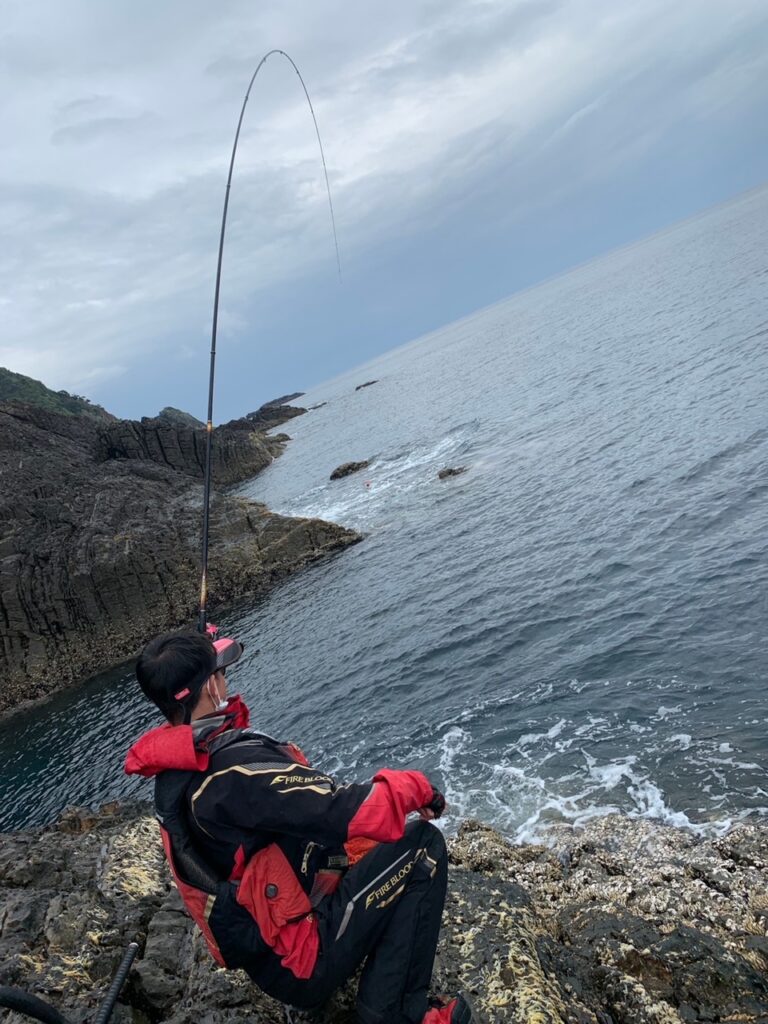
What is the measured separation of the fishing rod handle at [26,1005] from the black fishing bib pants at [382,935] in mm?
1115

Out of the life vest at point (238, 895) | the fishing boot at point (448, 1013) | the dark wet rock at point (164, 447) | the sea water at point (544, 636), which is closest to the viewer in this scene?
the life vest at point (238, 895)

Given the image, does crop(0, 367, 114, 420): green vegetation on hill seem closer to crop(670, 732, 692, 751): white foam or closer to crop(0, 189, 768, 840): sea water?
crop(0, 189, 768, 840): sea water

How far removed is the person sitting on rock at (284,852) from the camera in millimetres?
3682

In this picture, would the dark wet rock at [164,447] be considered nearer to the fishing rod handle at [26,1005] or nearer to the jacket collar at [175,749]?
the jacket collar at [175,749]

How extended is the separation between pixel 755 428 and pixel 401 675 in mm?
17722

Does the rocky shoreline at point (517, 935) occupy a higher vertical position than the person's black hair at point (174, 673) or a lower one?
lower

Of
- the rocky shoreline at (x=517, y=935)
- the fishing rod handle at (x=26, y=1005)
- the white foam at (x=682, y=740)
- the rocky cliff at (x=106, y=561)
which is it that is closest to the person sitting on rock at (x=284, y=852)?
the fishing rod handle at (x=26, y=1005)

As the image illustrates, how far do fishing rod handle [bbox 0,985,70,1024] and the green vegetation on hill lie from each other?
328 feet

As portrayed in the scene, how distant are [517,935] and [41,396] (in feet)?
379

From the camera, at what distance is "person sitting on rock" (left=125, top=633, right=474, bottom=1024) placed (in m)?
3.68

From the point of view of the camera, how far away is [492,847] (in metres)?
9.03

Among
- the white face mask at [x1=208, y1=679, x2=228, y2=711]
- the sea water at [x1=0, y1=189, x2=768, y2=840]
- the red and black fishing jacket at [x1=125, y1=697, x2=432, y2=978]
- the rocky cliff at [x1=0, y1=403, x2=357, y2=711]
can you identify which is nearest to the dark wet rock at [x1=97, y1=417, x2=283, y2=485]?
the rocky cliff at [x1=0, y1=403, x2=357, y2=711]

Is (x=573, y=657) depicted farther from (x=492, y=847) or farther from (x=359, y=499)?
(x=359, y=499)

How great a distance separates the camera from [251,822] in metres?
3.64
